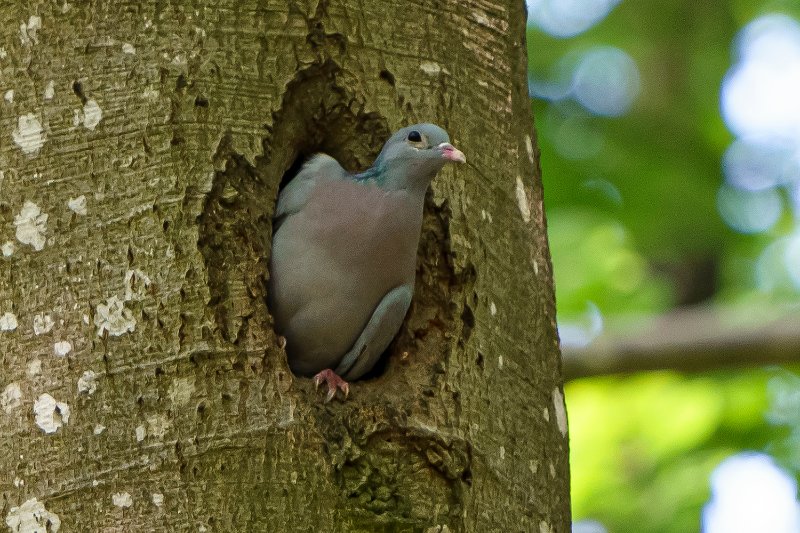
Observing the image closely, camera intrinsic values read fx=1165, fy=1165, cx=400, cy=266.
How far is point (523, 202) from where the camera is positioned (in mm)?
3957

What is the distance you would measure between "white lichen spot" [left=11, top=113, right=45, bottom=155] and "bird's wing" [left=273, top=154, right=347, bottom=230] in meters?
0.86

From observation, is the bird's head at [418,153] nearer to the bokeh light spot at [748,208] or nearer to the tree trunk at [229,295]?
the tree trunk at [229,295]

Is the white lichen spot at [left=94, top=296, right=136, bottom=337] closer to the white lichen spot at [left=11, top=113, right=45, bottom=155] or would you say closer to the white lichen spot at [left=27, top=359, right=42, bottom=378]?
the white lichen spot at [left=27, top=359, right=42, bottom=378]

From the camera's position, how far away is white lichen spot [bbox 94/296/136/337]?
123 inches

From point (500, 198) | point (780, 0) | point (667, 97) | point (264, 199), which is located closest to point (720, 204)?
point (667, 97)

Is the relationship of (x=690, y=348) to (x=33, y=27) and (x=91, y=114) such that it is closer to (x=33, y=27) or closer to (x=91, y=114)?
(x=91, y=114)

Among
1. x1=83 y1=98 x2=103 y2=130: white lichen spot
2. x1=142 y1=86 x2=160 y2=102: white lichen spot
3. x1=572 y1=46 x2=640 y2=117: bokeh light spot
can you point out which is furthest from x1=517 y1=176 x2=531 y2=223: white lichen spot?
x1=572 y1=46 x2=640 y2=117: bokeh light spot

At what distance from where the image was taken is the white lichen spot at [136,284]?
124 inches

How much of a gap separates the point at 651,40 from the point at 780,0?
4.50ft

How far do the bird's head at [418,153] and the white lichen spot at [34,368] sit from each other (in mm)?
1261

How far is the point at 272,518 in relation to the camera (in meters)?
3.03

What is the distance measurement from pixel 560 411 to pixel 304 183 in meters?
1.15

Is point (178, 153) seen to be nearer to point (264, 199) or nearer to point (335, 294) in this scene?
point (264, 199)

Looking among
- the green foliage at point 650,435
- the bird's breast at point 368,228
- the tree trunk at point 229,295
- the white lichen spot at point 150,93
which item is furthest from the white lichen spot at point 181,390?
the green foliage at point 650,435
